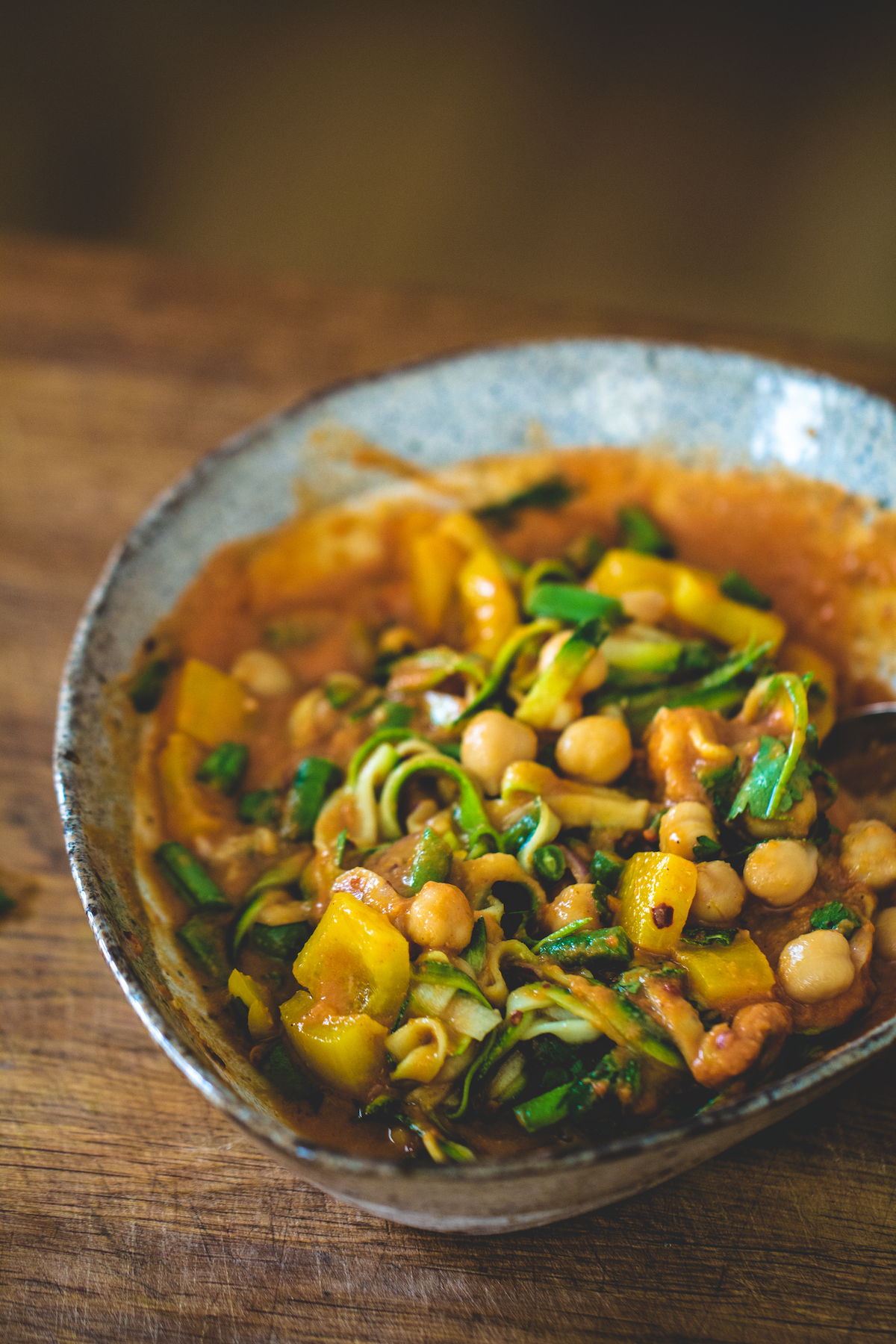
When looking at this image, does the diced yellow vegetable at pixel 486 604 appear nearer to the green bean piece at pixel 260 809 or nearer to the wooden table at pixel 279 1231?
the green bean piece at pixel 260 809

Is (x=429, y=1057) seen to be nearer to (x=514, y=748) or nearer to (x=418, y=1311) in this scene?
(x=418, y=1311)

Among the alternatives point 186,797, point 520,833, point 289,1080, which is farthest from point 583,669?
point 289,1080

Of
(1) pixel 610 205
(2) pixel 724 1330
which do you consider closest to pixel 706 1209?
(2) pixel 724 1330

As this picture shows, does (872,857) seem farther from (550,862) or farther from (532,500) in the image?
(532,500)

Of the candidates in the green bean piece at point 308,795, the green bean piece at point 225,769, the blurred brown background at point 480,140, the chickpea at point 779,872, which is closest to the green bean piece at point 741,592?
the chickpea at point 779,872

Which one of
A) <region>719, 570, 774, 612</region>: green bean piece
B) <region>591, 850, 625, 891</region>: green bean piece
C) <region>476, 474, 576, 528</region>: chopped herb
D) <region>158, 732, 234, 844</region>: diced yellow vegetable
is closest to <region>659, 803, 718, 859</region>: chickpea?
<region>591, 850, 625, 891</region>: green bean piece

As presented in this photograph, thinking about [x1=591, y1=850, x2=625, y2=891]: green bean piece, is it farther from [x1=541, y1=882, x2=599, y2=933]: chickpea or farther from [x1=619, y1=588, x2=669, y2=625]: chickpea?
[x1=619, y1=588, x2=669, y2=625]: chickpea
